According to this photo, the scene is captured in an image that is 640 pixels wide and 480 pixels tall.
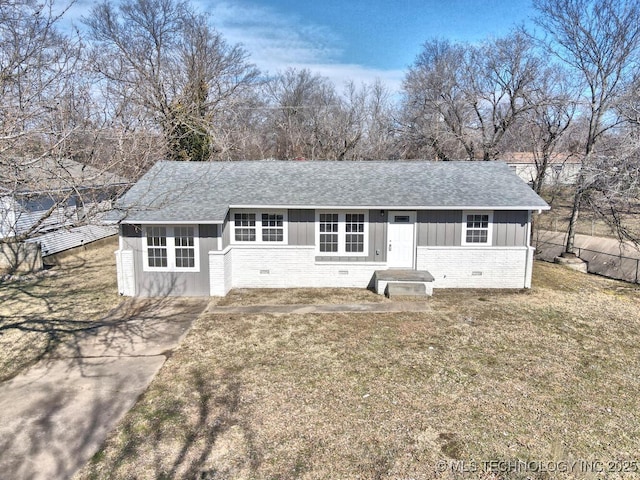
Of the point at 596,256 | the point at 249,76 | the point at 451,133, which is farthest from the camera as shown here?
the point at 249,76

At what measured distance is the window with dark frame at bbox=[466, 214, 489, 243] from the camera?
44.9 feet

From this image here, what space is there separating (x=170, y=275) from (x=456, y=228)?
9.00 meters

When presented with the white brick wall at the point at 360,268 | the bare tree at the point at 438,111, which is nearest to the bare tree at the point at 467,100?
the bare tree at the point at 438,111

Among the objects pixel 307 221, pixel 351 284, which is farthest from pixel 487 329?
pixel 307 221

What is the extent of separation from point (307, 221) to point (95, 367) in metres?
7.40

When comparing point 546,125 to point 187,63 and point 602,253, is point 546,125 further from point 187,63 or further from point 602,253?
point 187,63

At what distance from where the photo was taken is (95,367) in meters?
8.14

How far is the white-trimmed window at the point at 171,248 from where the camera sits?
12.7 meters

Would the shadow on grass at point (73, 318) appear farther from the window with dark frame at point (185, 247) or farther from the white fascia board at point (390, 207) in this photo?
the white fascia board at point (390, 207)

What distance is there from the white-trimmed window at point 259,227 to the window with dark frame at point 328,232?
46.9 inches

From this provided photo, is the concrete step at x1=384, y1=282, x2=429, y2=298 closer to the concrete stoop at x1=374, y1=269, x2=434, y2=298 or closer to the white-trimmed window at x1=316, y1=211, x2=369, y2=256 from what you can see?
the concrete stoop at x1=374, y1=269, x2=434, y2=298

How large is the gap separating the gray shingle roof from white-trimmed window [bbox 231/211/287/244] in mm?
514

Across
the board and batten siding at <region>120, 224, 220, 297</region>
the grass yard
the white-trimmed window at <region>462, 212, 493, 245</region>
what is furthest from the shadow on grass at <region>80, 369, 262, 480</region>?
the white-trimmed window at <region>462, 212, 493, 245</region>

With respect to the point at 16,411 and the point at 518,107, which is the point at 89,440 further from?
the point at 518,107
